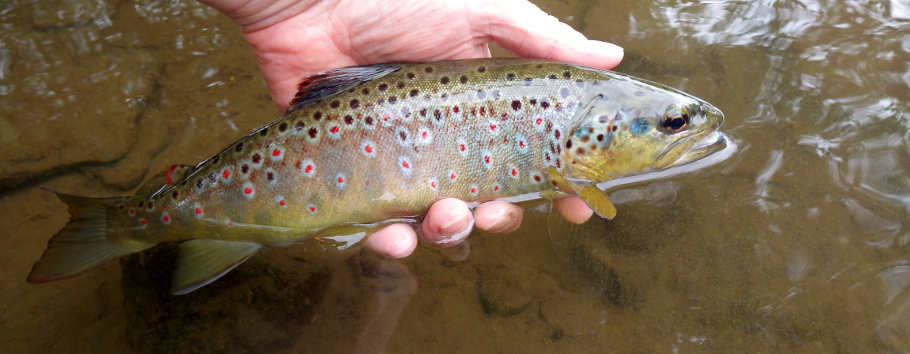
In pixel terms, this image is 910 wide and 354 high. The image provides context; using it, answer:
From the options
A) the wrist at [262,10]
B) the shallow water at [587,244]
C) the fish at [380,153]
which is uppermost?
the wrist at [262,10]

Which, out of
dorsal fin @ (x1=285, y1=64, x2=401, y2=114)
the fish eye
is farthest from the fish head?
dorsal fin @ (x1=285, y1=64, x2=401, y2=114)

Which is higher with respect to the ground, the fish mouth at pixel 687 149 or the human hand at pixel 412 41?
the human hand at pixel 412 41

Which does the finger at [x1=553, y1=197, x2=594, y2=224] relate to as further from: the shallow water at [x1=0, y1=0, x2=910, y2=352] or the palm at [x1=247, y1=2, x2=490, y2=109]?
the palm at [x1=247, y1=2, x2=490, y2=109]

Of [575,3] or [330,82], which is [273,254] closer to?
[330,82]

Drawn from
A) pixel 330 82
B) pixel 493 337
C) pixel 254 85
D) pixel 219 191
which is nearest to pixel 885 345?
pixel 493 337

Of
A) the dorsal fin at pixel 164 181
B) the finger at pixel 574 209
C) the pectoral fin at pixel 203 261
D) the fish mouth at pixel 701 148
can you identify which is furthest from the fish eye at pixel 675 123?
the dorsal fin at pixel 164 181

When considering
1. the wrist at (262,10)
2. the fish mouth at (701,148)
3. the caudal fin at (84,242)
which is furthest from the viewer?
the wrist at (262,10)

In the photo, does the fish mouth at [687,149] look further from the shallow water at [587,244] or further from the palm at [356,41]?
the palm at [356,41]

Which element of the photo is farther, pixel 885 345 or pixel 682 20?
pixel 682 20
